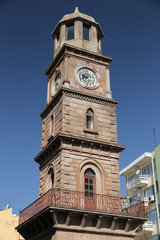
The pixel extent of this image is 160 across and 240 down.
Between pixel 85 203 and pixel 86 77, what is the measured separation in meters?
10.7

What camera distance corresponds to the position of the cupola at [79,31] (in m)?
28.5

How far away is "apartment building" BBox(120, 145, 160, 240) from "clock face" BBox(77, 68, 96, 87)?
18706 mm

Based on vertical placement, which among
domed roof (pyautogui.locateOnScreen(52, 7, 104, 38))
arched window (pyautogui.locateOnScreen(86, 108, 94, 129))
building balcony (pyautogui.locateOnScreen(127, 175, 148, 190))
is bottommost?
arched window (pyautogui.locateOnScreen(86, 108, 94, 129))

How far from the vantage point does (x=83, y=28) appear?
29.6 m

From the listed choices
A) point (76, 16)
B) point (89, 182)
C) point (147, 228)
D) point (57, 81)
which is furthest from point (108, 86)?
point (147, 228)

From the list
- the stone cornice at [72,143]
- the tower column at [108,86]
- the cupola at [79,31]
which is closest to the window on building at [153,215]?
the stone cornice at [72,143]

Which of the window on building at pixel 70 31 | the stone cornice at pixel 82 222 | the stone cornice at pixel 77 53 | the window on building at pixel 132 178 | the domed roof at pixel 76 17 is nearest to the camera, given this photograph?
the stone cornice at pixel 82 222

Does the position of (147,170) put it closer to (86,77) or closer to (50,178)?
(86,77)

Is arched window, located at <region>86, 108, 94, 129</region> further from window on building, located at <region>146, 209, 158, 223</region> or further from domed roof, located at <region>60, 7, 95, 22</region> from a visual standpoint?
window on building, located at <region>146, 209, 158, 223</region>

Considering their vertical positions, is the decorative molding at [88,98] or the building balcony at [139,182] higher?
the decorative molding at [88,98]

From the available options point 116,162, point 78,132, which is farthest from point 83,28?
point 116,162

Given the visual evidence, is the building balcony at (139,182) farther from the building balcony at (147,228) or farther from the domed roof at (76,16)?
the domed roof at (76,16)

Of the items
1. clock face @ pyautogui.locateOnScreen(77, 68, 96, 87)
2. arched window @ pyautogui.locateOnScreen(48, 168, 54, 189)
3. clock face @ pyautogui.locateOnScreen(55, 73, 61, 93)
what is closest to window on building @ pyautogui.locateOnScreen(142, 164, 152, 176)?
clock face @ pyautogui.locateOnScreen(77, 68, 96, 87)

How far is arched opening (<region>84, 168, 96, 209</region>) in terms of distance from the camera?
2152cm
